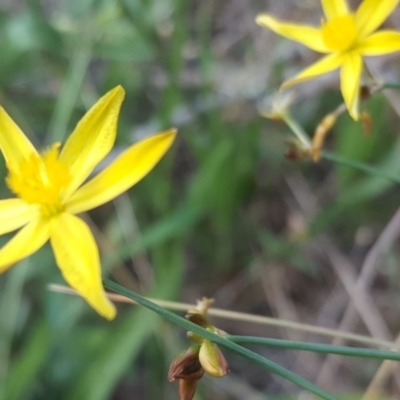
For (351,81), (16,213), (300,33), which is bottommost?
(16,213)

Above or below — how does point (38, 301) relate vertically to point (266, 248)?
below

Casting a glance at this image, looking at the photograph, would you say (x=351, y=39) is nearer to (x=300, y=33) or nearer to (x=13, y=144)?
(x=300, y=33)

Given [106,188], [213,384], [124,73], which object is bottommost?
[106,188]

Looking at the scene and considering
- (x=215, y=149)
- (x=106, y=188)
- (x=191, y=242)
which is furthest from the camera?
(x=191, y=242)

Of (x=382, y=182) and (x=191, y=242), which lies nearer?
(x=382, y=182)

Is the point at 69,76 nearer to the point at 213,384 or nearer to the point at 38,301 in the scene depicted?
the point at 38,301

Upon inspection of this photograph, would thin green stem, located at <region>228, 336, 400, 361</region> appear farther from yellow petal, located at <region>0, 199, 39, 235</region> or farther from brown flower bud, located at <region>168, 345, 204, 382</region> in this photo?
yellow petal, located at <region>0, 199, 39, 235</region>

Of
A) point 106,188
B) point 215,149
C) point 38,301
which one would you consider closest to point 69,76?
point 215,149

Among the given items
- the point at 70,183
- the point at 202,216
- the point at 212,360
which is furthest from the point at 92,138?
the point at 202,216
